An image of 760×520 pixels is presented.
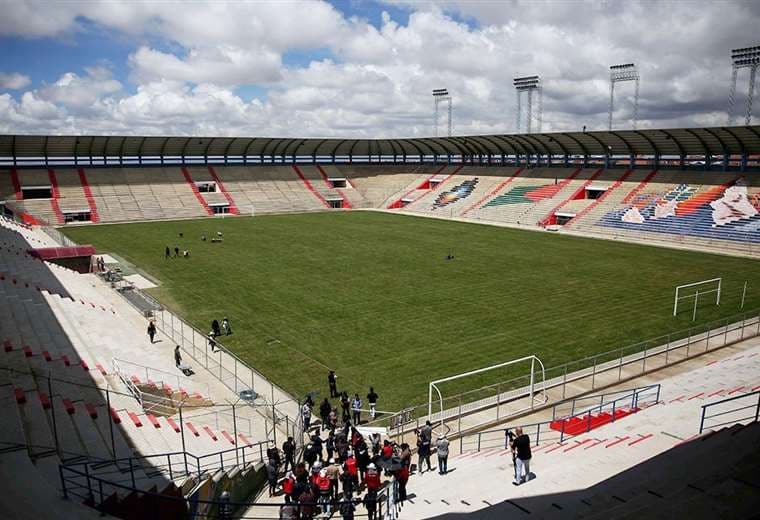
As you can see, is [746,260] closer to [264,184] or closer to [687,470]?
[687,470]

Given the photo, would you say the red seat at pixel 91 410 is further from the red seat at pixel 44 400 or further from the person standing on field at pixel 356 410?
the person standing on field at pixel 356 410

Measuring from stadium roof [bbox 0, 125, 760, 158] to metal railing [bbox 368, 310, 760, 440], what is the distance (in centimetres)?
3253

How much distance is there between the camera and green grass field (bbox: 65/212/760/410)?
65.7 feet

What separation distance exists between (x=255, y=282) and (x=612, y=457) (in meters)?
23.7

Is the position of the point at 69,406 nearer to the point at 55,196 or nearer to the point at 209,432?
the point at 209,432

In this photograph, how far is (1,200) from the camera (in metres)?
58.6

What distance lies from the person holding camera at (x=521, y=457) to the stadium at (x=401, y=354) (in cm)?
6

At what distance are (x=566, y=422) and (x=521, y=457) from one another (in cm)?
460

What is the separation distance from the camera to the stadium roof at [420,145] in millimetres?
53125

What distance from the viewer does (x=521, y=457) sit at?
10641mm

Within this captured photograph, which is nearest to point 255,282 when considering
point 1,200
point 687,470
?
point 687,470

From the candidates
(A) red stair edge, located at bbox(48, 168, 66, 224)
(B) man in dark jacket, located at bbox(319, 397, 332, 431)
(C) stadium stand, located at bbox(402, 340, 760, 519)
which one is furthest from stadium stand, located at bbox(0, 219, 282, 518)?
(A) red stair edge, located at bbox(48, 168, 66, 224)

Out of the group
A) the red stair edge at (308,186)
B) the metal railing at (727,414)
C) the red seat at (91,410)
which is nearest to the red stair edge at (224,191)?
the red stair edge at (308,186)

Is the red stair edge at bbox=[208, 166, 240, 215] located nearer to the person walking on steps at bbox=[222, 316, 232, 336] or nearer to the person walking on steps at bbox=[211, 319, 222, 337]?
the person walking on steps at bbox=[222, 316, 232, 336]
